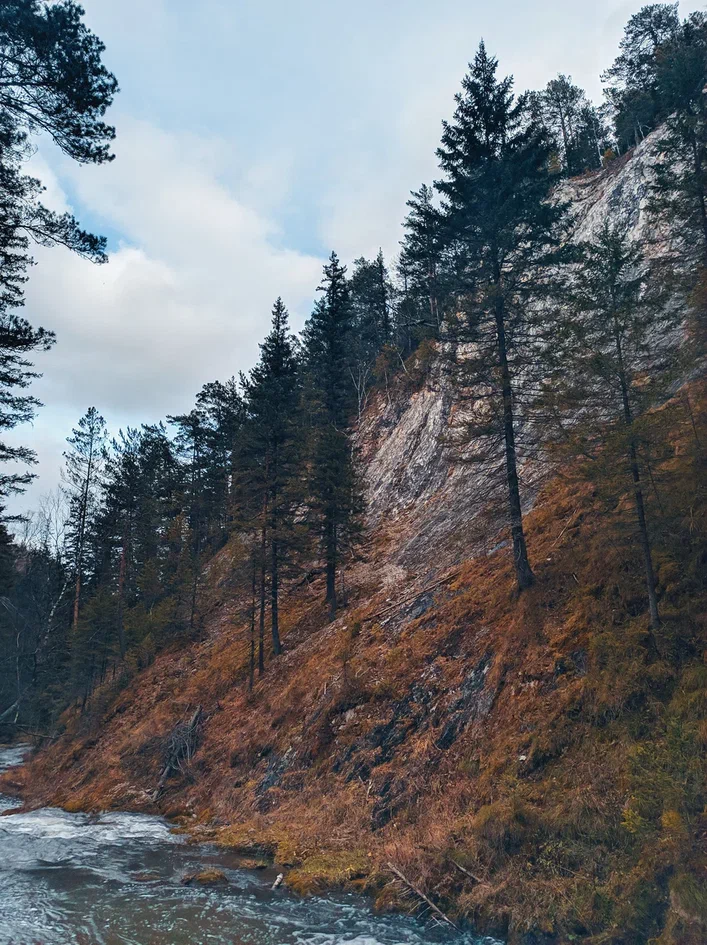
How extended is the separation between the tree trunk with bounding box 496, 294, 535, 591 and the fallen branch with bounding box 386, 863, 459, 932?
Answer: 330 inches

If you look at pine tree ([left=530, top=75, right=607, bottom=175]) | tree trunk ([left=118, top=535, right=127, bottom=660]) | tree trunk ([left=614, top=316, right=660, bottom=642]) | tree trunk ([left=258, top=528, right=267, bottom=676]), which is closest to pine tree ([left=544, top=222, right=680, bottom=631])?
tree trunk ([left=614, top=316, right=660, bottom=642])

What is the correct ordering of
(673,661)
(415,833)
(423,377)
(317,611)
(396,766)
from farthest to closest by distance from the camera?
(423,377)
(317,611)
(396,766)
(415,833)
(673,661)

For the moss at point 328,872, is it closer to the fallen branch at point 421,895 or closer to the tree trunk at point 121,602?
the fallen branch at point 421,895

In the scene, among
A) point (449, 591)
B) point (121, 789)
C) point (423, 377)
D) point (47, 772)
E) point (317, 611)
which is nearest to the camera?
point (449, 591)

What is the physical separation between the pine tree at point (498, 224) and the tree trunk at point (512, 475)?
36mm

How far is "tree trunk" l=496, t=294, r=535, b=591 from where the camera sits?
1706cm

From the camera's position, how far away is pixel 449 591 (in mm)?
20375

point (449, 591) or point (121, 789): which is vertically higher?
point (449, 591)

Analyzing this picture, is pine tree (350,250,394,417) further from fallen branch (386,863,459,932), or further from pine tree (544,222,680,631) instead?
fallen branch (386,863,459,932)

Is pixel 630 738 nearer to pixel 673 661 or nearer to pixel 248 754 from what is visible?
pixel 673 661

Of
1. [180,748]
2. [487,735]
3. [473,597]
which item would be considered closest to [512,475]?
[473,597]

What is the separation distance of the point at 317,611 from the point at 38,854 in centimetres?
1585

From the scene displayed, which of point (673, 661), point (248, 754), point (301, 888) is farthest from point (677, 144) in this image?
point (248, 754)

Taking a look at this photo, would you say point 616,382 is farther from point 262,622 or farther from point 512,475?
point 262,622
